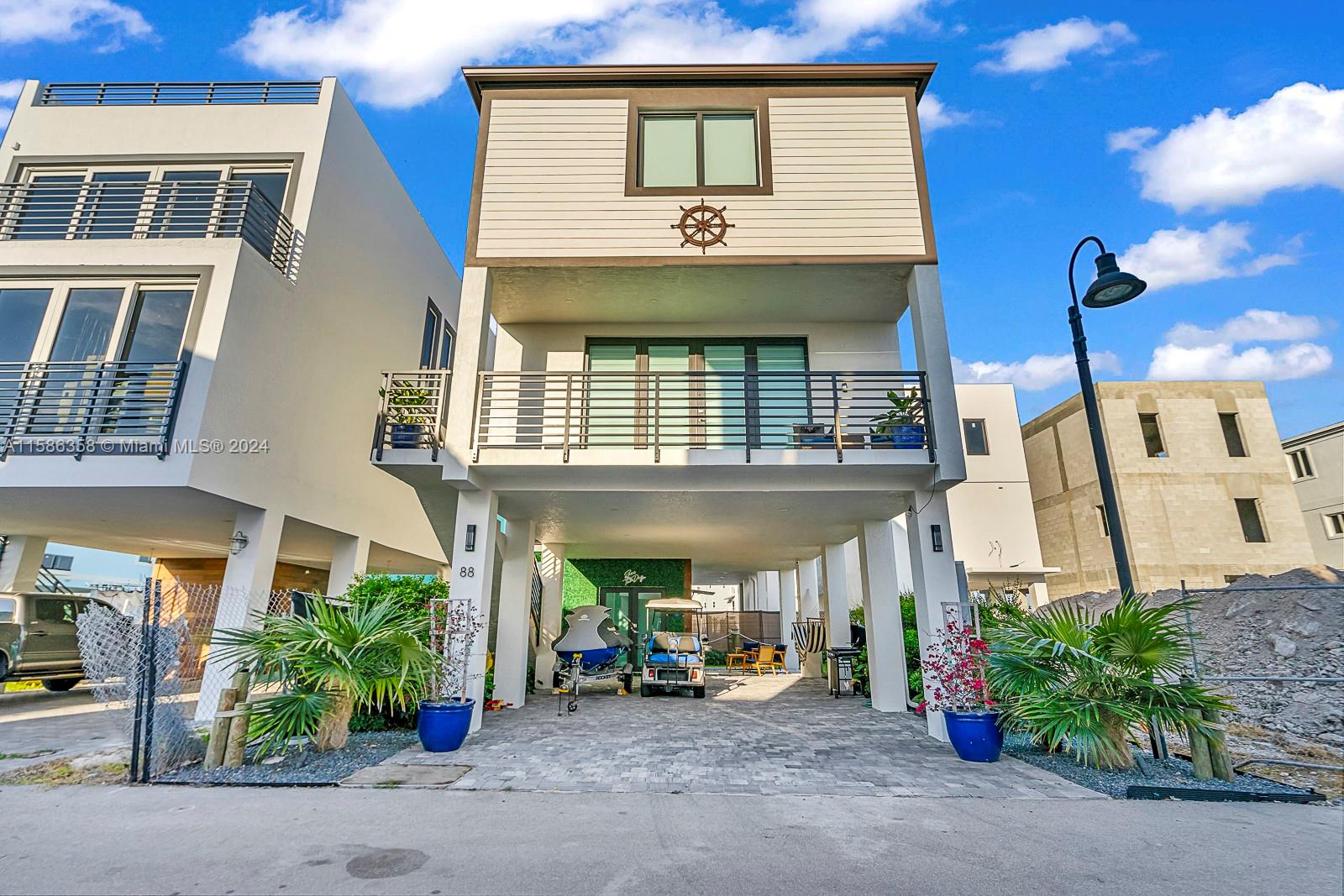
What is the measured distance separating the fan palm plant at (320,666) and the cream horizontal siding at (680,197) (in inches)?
216

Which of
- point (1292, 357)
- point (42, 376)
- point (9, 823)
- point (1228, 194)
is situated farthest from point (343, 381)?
point (1292, 357)

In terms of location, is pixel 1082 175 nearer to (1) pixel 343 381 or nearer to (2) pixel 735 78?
(2) pixel 735 78

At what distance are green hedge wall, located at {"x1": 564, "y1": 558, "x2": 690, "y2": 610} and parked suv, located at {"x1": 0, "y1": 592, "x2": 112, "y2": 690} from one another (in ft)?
29.4

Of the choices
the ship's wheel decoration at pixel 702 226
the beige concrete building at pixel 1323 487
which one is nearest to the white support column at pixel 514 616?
the ship's wheel decoration at pixel 702 226

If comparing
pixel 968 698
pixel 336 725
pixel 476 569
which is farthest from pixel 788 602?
pixel 336 725

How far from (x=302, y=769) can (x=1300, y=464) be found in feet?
117

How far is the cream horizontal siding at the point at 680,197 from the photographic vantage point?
8984mm

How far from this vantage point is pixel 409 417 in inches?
348

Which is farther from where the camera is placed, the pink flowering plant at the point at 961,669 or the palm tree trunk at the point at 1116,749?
the pink flowering plant at the point at 961,669

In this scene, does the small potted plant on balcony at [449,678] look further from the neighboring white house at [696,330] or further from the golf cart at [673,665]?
the golf cart at [673,665]

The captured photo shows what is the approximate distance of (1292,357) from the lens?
1839 centimetres

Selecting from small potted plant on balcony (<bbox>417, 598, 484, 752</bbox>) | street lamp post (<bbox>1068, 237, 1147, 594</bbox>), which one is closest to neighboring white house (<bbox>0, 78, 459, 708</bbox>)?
small potted plant on balcony (<bbox>417, 598, 484, 752</bbox>)

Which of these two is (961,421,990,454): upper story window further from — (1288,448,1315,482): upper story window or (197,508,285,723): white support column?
(197,508,285,723): white support column

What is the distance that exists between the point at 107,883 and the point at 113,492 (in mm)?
7543
